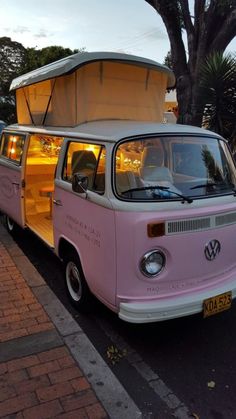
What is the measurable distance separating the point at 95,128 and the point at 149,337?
218cm

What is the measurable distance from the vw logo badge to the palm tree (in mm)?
5090

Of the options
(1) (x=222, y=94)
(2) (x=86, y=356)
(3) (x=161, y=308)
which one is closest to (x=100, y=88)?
(3) (x=161, y=308)

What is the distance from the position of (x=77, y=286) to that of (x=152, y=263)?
1.39 meters

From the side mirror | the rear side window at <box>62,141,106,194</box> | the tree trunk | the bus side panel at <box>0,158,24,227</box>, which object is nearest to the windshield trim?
the rear side window at <box>62,141,106,194</box>

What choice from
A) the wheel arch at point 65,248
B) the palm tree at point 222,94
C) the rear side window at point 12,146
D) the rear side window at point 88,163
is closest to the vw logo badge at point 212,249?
the rear side window at point 88,163

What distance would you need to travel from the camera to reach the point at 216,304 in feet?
11.1

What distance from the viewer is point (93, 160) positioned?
373cm

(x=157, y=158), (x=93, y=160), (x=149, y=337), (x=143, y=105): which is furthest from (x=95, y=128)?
(x=149, y=337)

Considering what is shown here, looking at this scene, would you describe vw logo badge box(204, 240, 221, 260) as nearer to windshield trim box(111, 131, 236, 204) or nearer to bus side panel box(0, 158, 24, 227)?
windshield trim box(111, 131, 236, 204)

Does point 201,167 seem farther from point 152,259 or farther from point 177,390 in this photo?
point 177,390

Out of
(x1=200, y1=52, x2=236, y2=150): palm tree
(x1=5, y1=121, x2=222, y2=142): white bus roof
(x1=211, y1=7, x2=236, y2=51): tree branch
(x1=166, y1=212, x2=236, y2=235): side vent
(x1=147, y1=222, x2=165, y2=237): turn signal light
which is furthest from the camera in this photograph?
(x1=211, y1=7, x2=236, y2=51): tree branch

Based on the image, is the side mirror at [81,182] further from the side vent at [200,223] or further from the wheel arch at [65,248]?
the side vent at [200,223]

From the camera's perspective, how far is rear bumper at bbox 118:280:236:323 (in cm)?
308

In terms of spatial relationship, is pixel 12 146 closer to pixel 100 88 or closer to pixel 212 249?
pixel 100 88
